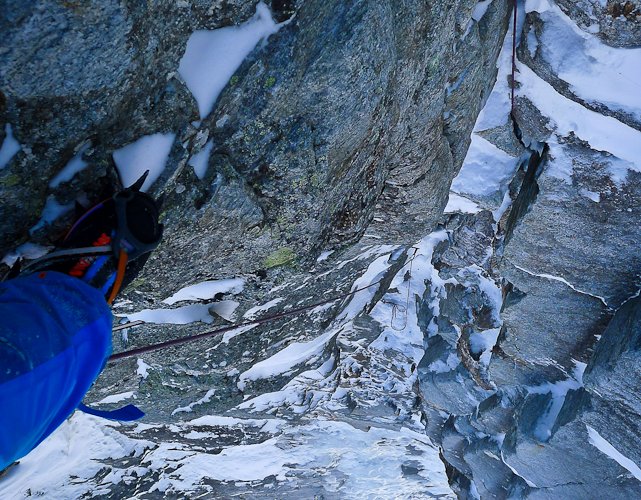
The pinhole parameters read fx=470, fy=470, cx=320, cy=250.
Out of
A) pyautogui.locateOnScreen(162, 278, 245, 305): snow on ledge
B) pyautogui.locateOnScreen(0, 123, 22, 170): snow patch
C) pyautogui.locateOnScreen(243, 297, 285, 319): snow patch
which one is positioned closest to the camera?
pyautogui.locateOnScreen(0, 123, 22, 170): snow patch

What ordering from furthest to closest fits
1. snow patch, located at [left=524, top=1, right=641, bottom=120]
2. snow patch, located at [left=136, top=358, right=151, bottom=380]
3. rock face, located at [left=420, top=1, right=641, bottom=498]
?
snow patch, located at [left=136, top=358, right=151, bottom=380]
rock face, located at [left=420, top=1, right=641, bottom=498]
snow patch, located at [left=524, top=1, right=641, bottom=120]

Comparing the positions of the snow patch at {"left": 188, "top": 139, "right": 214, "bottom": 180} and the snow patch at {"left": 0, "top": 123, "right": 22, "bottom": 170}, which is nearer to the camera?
the snow patch at {"left": 0, "top": 123, "right": 22, "bottom": 170}

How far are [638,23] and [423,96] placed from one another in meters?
1.69

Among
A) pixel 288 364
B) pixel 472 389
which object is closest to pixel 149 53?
pixel 288 364

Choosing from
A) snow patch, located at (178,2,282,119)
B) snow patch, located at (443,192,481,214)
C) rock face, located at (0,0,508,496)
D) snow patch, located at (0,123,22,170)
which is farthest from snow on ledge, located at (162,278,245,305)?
snow patch, located at (443,192,481,214)

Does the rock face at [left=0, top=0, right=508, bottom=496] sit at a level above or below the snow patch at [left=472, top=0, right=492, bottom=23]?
below

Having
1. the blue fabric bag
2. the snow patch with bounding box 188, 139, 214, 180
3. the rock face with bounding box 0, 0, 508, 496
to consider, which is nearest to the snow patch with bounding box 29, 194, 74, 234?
the rock face with bounding box 0, 0, 508, 496

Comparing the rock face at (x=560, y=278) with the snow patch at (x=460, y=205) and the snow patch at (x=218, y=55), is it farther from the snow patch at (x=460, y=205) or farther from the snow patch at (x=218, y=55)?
the snow patch at (x=218, y=55)

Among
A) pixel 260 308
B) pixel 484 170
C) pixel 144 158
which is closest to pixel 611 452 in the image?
pixel 484 170

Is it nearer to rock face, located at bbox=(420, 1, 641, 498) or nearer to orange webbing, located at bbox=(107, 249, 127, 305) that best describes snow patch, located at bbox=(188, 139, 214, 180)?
orange webbing, located at bbox=(107, 249, 127, 305)

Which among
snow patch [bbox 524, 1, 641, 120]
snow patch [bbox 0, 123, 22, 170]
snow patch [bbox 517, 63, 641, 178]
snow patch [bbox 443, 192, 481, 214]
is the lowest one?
snow patch [bbox 443, 192, 481, 214]

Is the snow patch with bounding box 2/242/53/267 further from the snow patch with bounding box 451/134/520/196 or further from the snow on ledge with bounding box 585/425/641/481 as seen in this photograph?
the snow on ledge with bounding box 585/425/641/481

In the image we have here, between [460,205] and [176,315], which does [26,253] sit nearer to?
[176,315]

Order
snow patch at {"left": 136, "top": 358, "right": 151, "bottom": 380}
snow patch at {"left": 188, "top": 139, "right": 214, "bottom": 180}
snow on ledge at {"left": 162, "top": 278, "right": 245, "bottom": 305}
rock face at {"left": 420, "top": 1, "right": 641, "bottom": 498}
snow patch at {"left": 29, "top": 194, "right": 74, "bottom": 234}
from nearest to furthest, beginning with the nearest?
snow patch at {"left": 29, "top": 194, "right": 74, "bottom": 234} → snow patch at {"left": 188, "top": 139, "right": 214, "bottom": 180} → snow on ledge at {"left": 162, "top": 278, "right": 245, "bottom": 305} → rock face at {"left": 420, "top": 1, "right": 641, "bottom": 498} → snow patch at {"left": 136, "top": 358, "right": 151, "bottom": 380}
